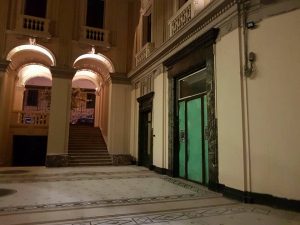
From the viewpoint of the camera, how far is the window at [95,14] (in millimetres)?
12555

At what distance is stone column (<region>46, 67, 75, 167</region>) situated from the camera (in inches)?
424

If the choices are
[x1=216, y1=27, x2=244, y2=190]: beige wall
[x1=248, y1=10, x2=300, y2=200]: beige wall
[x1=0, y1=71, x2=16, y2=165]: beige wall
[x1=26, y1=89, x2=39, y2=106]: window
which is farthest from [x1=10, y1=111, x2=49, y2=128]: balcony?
[x1=248, y1=10, x2=300, y2=200]: beige wall

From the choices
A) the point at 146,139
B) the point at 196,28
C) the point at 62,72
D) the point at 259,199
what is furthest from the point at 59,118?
the point at 259,199

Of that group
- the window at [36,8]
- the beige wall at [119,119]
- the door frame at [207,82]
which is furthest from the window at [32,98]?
the door frame at [207,82]

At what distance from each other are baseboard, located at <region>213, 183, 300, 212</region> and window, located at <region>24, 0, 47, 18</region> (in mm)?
10690

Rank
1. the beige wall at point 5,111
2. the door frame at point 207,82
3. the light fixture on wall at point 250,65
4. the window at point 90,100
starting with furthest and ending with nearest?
the window at point 90,100, the beige wall at point 5,111, the door frame at point 207,82, the light fixture on wall at point 250,65

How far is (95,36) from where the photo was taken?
40.2 ft

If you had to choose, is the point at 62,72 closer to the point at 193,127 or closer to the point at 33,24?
the point at 33,24

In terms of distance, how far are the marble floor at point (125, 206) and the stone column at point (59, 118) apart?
430cm

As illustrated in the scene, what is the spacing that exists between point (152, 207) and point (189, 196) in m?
1.16

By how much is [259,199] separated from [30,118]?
11717mm

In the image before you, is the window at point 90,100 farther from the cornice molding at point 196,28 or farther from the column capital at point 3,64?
the cornice molding at point 196,28

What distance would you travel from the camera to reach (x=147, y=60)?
9.93 metres

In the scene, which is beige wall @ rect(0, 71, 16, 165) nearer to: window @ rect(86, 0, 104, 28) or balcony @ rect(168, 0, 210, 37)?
window @ rect(86, 0, 104, 28)
